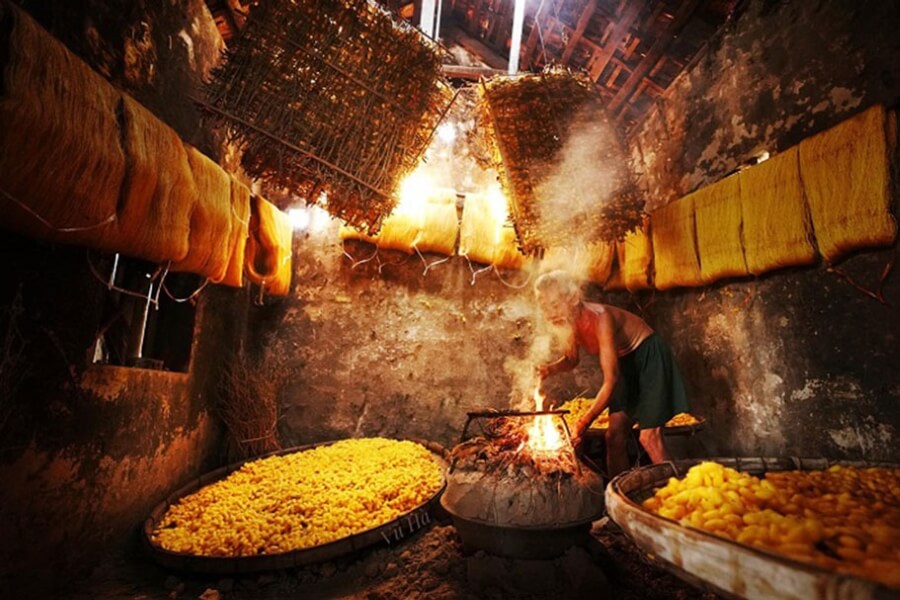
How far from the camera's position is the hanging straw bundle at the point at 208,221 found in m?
3.49

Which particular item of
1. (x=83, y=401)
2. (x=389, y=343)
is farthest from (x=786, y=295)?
(x=83, y=401)

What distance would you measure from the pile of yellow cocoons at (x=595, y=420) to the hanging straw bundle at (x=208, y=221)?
404 centimetres

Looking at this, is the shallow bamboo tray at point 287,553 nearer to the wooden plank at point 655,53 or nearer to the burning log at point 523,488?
the burning log at point 523,488

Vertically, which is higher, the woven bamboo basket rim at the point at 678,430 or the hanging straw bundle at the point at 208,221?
the hanging straw bundle at the point at 208,221

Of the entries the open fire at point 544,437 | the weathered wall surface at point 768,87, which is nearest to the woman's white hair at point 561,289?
the open fire at point 544,437

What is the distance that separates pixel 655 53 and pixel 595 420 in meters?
5.06

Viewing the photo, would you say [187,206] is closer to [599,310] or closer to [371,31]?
[371,31]

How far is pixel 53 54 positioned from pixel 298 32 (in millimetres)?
1880

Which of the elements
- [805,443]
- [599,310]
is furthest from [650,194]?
[805,443]

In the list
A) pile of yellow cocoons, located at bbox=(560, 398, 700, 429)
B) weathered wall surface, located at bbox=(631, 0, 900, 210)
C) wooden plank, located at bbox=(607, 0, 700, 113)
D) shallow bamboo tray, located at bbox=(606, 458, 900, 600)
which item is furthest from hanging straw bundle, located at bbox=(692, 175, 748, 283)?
shallow bamboo tray, located at bbox=(606, 458, 900, 600)

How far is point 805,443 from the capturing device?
382 cm

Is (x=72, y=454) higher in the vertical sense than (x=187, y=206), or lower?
lower

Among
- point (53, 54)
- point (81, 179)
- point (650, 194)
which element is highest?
point (650, 194)

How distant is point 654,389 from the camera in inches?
166
